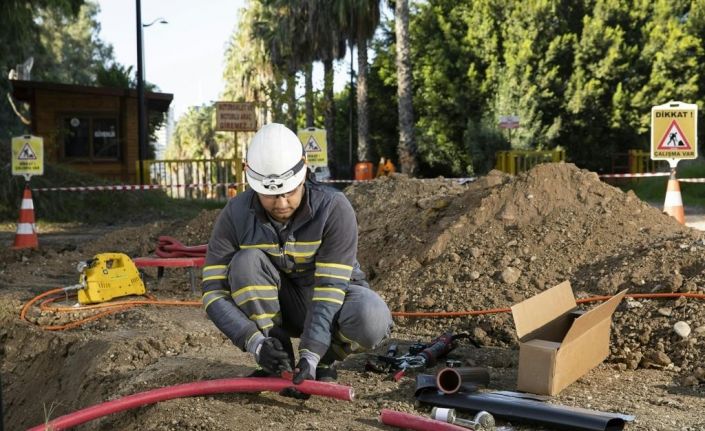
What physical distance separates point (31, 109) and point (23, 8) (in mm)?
7572

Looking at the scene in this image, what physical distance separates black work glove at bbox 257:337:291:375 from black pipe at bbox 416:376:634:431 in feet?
2.20

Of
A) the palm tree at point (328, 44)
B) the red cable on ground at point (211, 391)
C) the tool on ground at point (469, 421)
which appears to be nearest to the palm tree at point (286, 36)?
the palm tree at point (328, 44)

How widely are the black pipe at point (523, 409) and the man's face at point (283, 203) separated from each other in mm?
1048

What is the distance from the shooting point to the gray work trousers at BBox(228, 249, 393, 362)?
4.27 m

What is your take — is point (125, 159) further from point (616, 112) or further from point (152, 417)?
point (152, 417)

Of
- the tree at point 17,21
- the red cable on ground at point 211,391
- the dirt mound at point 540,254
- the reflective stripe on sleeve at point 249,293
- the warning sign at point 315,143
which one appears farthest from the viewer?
the tree at point 17,21

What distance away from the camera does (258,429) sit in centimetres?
389

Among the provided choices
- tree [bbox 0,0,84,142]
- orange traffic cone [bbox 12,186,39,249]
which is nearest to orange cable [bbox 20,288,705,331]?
orange traffic cone [bbox 12,186,39,249]

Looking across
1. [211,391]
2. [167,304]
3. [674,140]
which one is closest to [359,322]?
[211,391]

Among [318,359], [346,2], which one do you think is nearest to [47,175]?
[346,2]

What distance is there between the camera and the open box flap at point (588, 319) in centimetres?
429

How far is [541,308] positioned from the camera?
4.78 metres

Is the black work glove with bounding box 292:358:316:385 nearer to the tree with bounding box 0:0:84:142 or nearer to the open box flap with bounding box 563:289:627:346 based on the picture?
the open box flap with bounding box 563:289:627:346

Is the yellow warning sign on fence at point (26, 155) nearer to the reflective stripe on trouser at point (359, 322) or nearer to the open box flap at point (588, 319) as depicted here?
the reflective stripe on trouser at point (359, 322)
